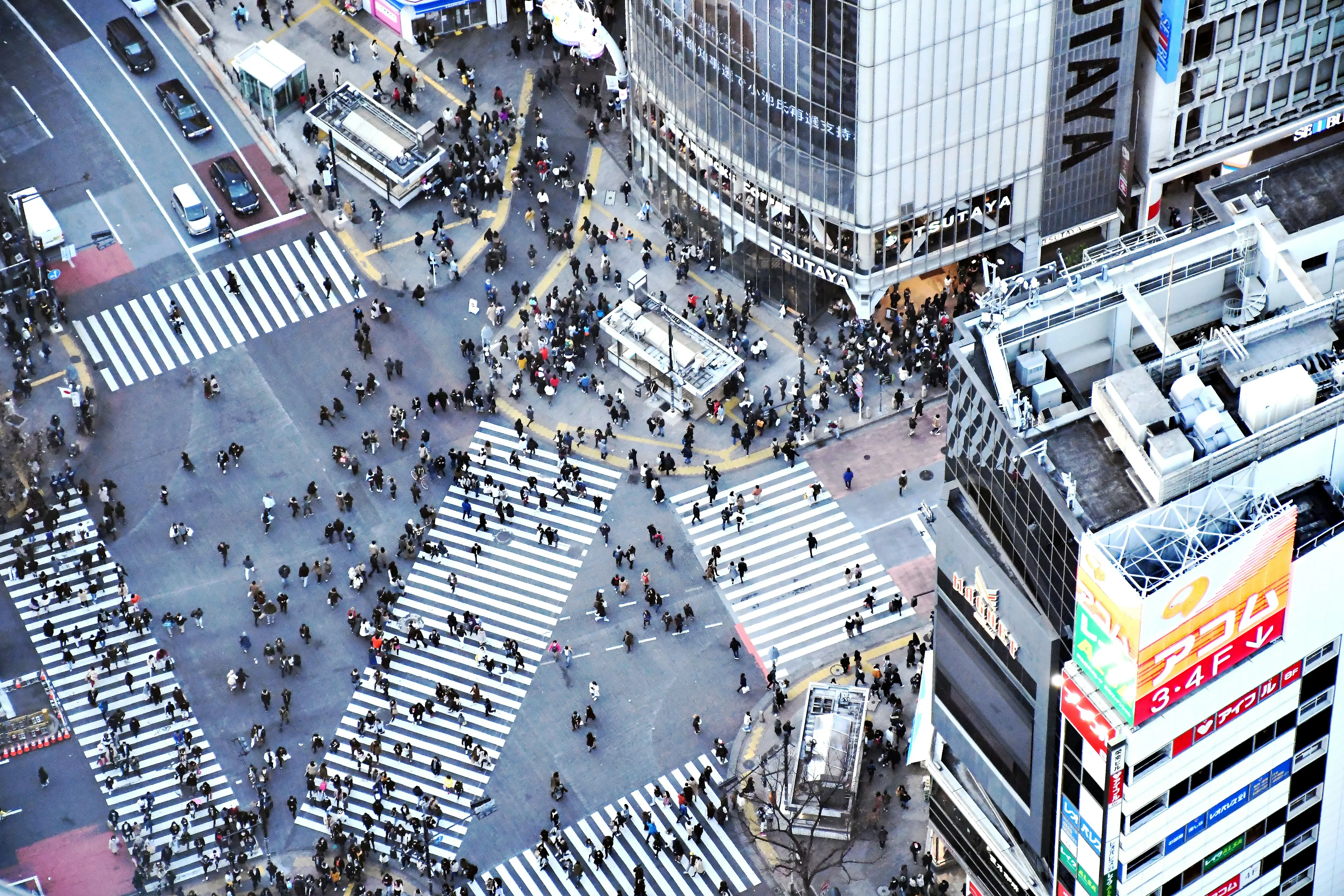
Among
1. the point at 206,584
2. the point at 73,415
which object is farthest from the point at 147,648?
the point at 73,415

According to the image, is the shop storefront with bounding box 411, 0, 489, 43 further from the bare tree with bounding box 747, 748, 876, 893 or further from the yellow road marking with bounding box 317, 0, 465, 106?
the bare tree with bounding box 747, 748, 876, 893

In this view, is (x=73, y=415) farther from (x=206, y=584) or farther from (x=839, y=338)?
(x=839, y=338)

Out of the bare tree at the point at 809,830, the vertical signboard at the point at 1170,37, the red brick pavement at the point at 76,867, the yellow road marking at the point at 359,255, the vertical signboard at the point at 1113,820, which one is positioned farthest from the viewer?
the yellow road marking at the point at 359,255

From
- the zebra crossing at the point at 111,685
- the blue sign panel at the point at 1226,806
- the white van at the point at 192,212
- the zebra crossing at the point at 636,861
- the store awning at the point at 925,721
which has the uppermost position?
the white van at the point at 192,212

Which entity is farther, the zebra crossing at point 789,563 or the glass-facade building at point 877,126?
the zebra crossing at point 789,563

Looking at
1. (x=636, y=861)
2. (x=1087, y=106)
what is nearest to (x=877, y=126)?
(x=1087, y=106)

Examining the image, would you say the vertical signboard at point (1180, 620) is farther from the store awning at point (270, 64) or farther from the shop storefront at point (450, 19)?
the shop storefront at point (450, 19)

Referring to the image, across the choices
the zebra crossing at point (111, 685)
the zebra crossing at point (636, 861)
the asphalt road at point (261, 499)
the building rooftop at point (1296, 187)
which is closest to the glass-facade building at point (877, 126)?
the asphalt road at point (261, 499)
